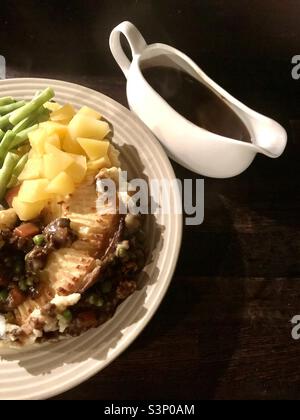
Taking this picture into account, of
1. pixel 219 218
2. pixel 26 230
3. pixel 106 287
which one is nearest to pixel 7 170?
pixel 26 230

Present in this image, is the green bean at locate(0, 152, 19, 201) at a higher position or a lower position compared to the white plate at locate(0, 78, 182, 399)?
higher

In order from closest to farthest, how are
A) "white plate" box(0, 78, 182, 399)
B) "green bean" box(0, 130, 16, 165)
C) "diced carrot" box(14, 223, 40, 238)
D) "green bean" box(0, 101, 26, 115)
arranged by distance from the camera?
"white plate" box(0, 78, 182, 399) < "diced carrot" box(14, 223, 40, 238) < "green bean" box(0, 130, 16, 165) < "green bean" box(0, 101, 26, 115)

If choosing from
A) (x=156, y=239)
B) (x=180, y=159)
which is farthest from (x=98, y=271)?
(x=180, y=159)

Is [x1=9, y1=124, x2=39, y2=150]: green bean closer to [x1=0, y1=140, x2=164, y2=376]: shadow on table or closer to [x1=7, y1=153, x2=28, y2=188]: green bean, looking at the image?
[x1=7, y1=153, x2=28, y2=188]: green bean

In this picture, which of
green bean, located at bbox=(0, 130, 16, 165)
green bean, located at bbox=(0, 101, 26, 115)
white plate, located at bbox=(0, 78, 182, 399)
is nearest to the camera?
white plate, located at bbox=(0, 78, 182, 399)

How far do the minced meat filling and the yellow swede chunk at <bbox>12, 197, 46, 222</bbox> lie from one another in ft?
0.13

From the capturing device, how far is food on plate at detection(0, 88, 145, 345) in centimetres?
194

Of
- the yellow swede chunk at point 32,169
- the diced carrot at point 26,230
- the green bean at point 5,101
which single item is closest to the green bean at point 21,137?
the yellow swede chunk at point 32,169

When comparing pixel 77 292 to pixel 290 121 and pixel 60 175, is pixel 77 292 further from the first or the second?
pixel 290 121

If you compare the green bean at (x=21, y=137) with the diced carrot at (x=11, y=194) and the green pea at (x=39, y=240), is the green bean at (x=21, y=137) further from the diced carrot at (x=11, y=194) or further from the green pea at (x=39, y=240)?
the green pea at (x=39, y=240)

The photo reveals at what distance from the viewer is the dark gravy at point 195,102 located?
2164mm

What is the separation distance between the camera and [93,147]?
6.89ft

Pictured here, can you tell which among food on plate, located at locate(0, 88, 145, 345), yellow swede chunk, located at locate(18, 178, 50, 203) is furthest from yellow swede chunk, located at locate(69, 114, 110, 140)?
yellow swede chunk, located at locate(18, 178, 50, 203)

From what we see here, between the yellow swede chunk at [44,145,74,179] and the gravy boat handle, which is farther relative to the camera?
the gravy boat handle
